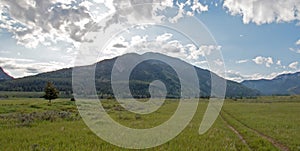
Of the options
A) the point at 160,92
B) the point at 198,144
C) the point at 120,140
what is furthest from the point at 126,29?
the point at 160,92

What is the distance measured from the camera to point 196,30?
1956 cm

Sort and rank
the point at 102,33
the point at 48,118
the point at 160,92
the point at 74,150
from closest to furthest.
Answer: the point at 74,150, the point at 102,33, the point at 48,118, the point at 160,92

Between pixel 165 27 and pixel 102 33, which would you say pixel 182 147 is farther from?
pixel 165 27

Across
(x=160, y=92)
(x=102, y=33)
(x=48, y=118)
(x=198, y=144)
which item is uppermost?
(x=102, y=33)

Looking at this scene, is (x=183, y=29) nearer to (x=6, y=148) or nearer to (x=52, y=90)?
(x=6, y=148)

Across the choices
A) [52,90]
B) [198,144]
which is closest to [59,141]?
[198,144]

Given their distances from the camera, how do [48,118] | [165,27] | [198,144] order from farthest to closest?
[48,118]
[165,27]
[198,144]

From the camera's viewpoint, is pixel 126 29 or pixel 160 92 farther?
pixel 160 92

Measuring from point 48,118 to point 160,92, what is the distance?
541ft

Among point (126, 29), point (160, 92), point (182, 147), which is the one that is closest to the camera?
point (182, 147)

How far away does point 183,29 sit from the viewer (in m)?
21.3

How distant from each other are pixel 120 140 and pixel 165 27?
1040 cm

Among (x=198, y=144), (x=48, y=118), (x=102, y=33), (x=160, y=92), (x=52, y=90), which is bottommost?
(x=160, y=92)

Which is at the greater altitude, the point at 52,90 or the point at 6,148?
the point at 6,148
